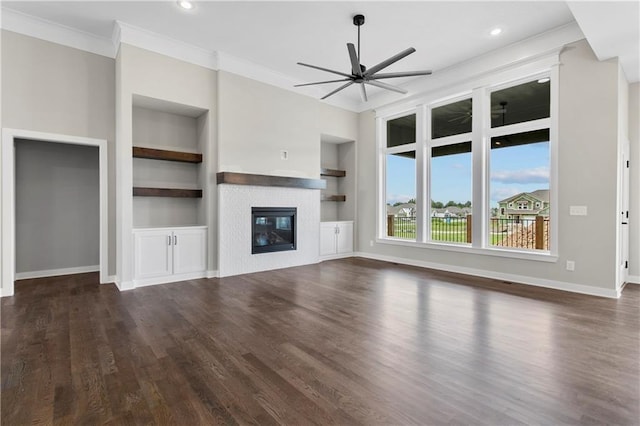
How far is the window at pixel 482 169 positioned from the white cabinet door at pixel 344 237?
4.13 feet

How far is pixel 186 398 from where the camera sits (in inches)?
73.5

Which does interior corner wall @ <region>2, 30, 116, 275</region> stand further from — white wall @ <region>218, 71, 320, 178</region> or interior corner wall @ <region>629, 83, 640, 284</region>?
interior corner wall @ <region>629, 83, 640, 284</region>

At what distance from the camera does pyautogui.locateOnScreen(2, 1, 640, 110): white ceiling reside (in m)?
3.81

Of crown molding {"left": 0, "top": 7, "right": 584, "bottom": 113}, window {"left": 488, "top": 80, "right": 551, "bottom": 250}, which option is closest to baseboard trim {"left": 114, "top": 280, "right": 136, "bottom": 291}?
crown molding {"left": 0, "top": 7, "right": 584, "bottom": 113}

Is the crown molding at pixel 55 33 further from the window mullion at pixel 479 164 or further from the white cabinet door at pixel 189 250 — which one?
the window mullion at pixel 479 164

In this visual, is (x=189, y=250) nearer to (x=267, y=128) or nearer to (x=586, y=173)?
(x=267, y=128)

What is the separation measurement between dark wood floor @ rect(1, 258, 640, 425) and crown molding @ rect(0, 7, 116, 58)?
11.4 feet

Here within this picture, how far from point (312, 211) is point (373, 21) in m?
3.51

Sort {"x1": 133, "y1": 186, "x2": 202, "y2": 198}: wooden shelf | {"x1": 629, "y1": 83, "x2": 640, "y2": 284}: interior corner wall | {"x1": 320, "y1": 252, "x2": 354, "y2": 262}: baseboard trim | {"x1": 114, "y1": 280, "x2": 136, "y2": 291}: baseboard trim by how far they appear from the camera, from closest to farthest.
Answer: {"x1": 114, "y1": 280, "x2": 136, "y2": 291}: baseboard trim → {"x1": 629, "y1": 83, "x2": 640, "y2": 284}: interior corner wall → {"x1": 133, "y1": 186, "x2": 202, "y2": 198}: wooden shelf → {"x1": 320, "y1": 252, "x2": 354, "y2": 262}: baseboard trim

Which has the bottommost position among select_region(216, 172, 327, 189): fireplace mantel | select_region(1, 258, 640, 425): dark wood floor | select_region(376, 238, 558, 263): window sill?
select_region(1, 258, 640, 425): dark wood floor

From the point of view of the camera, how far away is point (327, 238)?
704cm

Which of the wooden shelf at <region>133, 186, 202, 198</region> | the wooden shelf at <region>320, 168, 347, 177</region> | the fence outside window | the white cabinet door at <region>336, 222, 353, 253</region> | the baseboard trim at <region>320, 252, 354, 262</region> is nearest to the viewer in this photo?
the fence outside window

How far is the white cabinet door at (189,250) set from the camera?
4902mm

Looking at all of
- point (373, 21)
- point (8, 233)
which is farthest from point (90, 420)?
point (373, 21)
